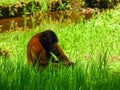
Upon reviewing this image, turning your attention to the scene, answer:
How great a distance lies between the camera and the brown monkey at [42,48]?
268 inches

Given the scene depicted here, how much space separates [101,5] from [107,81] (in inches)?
487

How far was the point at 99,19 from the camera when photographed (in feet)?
46.1

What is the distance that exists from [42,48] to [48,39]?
0.67 ft

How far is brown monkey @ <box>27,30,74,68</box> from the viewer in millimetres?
6805

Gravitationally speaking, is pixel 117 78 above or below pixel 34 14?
above

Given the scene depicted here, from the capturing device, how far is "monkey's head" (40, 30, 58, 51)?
700 cm

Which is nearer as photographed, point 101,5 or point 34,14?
point 34,14

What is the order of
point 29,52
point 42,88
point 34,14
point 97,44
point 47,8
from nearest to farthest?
1. point 42,88
2. point 29,52
3. point 97,44
4. point 34,14
5. point 47,8

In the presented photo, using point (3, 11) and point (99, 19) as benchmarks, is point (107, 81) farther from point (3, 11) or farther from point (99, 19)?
point (3, 11)

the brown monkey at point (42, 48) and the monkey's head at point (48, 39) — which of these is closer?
the brown monkey at point (42, 48)

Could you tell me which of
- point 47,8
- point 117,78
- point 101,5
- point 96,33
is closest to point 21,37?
point 96,33

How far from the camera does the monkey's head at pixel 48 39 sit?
A: 7.00 m

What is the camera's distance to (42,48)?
6922mm

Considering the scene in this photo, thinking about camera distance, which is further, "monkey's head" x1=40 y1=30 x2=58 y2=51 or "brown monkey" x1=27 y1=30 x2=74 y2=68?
"monkey's head" x1=40 y1=30 x2=58 y2=51
